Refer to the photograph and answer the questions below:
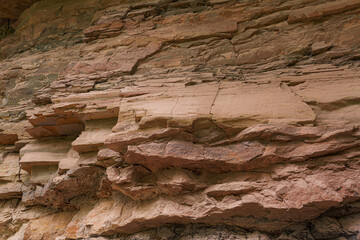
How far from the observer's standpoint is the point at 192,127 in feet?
12.2

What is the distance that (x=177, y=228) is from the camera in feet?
11.4

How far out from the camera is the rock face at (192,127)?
3.15m

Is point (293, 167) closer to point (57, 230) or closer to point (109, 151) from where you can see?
point (109, 151)

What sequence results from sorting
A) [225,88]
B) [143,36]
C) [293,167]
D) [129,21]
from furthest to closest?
[129,21] → [143,36] → [225,88] → [293,167]

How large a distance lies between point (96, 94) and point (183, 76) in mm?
2044

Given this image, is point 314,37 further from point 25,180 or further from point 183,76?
point 25,180

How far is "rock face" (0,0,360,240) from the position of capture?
315 cm

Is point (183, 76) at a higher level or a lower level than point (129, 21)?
lower

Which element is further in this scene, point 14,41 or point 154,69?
point 14,41

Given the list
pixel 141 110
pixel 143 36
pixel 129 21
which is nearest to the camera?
pixel 141 110

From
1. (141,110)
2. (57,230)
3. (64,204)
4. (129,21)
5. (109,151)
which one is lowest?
(57,230)

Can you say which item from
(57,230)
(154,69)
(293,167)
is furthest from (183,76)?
(57,230)

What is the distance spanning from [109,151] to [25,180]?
2943 millimetres

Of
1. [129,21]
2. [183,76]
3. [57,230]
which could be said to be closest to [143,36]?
[129,21]
